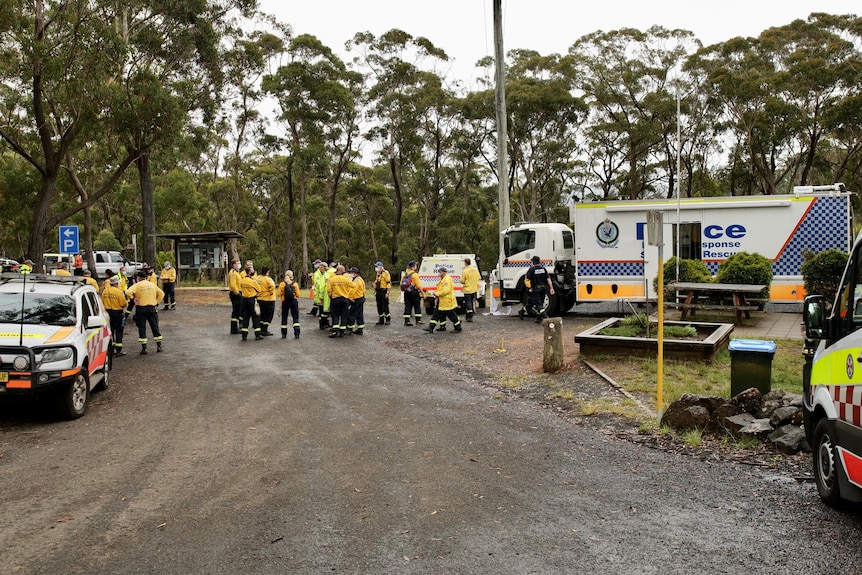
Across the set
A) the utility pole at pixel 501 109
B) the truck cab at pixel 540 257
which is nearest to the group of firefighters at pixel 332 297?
the truck cab at pixel 540 257

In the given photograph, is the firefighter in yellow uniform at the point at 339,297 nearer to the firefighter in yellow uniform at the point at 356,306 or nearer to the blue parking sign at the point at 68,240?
the firefighter in yellow uniform at the point at 356,306

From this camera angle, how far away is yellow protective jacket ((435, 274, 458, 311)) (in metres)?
17.0

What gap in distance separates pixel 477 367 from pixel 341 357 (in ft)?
8.89

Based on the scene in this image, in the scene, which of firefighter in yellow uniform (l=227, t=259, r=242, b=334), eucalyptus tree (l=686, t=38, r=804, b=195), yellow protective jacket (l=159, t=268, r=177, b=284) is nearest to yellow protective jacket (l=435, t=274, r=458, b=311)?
firefighter in yellow uniform (l=227, t=259, r=242, b=334)

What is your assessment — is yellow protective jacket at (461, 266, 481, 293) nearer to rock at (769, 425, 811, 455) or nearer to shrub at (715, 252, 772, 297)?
shrub at (715, 252, 772, 297)

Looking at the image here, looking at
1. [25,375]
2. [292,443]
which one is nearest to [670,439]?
[292,443]

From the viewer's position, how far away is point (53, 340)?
8633mm

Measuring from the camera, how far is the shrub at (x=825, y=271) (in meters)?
15.3

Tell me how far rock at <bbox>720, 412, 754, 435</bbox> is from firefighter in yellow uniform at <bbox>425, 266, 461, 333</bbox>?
9771mm

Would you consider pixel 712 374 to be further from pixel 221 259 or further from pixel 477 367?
pixel 221 259

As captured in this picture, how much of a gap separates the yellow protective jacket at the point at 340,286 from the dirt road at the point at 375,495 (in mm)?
6548

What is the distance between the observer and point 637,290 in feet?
62.7

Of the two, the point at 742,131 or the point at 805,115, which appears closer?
the point at 805,115

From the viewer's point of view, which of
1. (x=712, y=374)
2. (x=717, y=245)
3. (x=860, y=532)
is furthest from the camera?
(x=717, y=245)
